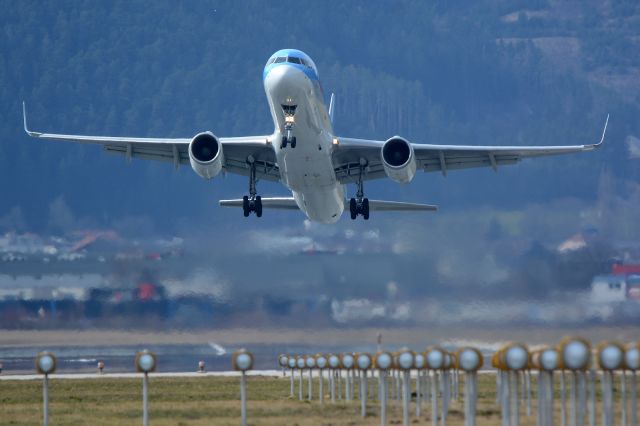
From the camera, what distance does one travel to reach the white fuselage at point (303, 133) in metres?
37.5

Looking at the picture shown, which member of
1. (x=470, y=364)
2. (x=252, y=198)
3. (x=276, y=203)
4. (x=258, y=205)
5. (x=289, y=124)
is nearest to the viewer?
(x=470, y=364)

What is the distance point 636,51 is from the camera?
315 ft

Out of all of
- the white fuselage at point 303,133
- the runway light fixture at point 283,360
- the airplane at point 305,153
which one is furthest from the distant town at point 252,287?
the white fuselage at point 303,133

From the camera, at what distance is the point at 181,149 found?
43531mm

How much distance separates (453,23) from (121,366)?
58184mm

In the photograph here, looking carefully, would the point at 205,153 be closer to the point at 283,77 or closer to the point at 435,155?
the point at 283,77

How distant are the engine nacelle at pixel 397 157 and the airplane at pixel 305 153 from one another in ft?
0.09

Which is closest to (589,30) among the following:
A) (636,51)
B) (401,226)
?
(636,51)

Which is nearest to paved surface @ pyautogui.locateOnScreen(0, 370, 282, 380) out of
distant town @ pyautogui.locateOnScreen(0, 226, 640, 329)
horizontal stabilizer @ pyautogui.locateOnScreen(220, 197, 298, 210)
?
distant town @ pyautogui.locateOnScreen(0, 226, 640, 329)

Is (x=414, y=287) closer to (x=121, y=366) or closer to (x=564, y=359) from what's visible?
(x=121, y=366)

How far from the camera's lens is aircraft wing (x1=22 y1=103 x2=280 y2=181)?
41.6 meters

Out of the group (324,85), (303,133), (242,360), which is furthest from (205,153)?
(324,85)

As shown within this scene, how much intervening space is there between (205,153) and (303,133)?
9.44ft

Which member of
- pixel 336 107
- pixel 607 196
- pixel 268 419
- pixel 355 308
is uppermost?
pixel 336 107
